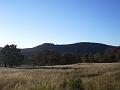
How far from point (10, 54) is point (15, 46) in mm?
4177

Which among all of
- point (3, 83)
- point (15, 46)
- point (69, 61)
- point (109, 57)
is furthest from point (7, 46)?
point (3, 83)

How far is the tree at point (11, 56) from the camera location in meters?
87.1

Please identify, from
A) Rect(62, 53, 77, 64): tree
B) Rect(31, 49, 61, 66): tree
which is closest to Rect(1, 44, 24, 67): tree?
Rect(31, 49, 61, 66): tree

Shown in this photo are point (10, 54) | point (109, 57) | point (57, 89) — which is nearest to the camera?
point (57, 89)

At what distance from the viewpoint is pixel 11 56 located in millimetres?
87312

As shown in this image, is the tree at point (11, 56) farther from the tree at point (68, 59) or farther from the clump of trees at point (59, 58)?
the tree at point (68, 59)

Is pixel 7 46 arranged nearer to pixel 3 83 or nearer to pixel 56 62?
pixel 56 62

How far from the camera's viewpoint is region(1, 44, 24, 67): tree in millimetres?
87088

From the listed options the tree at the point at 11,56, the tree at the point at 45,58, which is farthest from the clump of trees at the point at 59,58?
the tree at the point at 11,56

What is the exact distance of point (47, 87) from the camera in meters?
9.71

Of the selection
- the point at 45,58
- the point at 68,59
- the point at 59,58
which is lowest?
the point at 68,59

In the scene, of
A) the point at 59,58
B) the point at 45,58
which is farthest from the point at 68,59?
the point at 45,58

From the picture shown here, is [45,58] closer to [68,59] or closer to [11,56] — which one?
[68,59]

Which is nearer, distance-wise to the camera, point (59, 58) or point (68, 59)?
point (59, 58)
